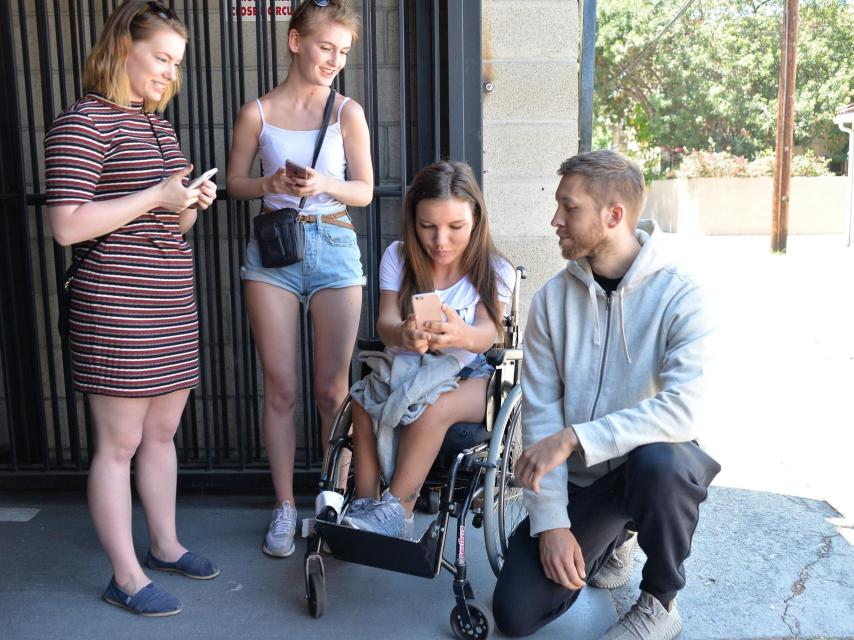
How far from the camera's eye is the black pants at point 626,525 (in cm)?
226

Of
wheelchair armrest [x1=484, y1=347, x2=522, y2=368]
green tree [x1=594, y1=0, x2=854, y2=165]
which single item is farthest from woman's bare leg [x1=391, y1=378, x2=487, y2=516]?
green tree [x1=594, y1=0, x2=854, y2=165]

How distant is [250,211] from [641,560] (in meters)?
1.99

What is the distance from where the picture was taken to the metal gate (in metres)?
3.43

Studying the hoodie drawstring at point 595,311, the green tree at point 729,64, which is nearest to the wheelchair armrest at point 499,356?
the hoodie drawstring at point 595,311

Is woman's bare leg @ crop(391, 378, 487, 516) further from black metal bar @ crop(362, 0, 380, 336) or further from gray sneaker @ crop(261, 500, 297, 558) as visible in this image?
black metal bar @ crop(362, 0, 380, 336)

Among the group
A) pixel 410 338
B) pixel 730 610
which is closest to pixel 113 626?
pixel 410 338

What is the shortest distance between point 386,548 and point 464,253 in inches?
36.8

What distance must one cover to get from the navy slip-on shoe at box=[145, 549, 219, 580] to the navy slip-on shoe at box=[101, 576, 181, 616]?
18cm

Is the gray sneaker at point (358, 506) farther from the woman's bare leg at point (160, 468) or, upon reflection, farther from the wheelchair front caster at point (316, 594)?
the woman's bare leg at point (160, 468)

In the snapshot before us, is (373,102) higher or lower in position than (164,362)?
higher

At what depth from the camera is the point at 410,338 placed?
2.57m

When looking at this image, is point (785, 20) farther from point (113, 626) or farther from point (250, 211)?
point (113, 626)

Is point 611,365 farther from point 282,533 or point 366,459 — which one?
point 282,533

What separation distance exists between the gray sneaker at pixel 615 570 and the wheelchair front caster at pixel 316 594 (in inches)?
32.9
